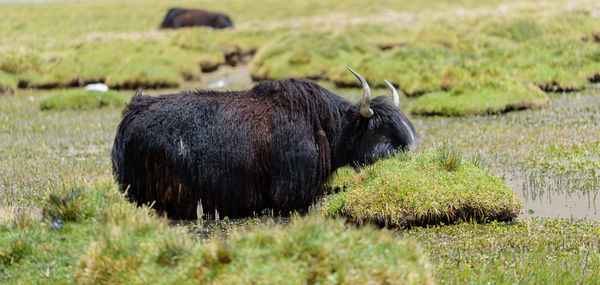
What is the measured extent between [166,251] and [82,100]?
15.3m

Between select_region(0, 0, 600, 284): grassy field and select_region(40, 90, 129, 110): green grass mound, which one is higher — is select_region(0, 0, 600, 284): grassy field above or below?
above

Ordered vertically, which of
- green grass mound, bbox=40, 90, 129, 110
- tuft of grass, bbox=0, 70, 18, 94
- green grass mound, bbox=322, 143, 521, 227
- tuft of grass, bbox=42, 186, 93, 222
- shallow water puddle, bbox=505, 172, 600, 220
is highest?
tuft of grass, bbox=42, 186, 93, 222

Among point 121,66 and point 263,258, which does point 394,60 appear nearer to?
point 121,66

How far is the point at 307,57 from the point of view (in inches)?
969

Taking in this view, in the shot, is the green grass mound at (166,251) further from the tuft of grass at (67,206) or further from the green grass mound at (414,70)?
→ the green grass mound at (414,70)

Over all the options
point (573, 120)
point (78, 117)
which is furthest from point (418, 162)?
point (78, 117)

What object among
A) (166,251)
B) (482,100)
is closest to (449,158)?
(166,251)

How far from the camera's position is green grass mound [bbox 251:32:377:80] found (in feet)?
78.2

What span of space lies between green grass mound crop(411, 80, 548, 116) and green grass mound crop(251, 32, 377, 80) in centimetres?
674

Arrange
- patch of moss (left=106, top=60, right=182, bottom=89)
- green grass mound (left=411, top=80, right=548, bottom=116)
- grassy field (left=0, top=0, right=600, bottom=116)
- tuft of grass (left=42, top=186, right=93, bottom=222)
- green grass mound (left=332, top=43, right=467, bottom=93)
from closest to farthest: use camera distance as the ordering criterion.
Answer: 1. tuft of grass (left=42, top=186, right=93, bottom=222)
2. green grass mound (left=411, top=80, right=548, bottom=116)
3. grassy field (left=0, top=0, right=600, bottom=116)
4. green grass mound (left=332, top=43, right=467, bottom=93)
5. patch of moss (left=106, top=60, right=182, bottom=89)

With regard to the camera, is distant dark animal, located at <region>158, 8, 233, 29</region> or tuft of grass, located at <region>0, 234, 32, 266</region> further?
distant dark animal, located at <region>158, 8, 233, 29</region>

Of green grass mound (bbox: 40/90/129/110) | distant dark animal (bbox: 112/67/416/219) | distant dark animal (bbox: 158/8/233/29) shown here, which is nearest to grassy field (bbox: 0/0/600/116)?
green grass mound (bbox: 40/90/129/110)

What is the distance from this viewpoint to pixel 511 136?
1284cm

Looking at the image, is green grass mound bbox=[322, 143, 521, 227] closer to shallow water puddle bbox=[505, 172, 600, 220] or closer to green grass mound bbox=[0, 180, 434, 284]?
shallow water puddle bbox=[505, 172, 600, 220]
